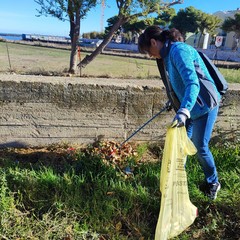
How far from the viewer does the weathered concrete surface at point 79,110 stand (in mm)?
3334

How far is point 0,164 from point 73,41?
21.4 ft

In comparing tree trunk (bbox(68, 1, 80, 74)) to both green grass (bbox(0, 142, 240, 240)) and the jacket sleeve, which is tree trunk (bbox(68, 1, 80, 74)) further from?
the jacket sleeve

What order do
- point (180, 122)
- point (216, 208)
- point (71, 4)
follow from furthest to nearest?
point (71, 4)
point (216, 208)
point (180, 122)

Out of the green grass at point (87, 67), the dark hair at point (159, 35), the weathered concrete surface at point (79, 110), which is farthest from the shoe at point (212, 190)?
the green grass at point (87, 67)

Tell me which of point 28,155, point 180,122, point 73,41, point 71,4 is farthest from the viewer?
point 73,41

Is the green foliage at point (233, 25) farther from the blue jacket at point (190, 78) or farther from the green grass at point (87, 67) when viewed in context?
the blue jacket at point (190, 78)

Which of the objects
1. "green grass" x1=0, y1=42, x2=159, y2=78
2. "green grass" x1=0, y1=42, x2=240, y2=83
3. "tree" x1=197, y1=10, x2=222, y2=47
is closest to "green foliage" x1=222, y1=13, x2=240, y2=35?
"tree" x1=197, y1=10, x2=222, y2=47

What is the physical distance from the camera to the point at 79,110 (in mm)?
Answer: 3486

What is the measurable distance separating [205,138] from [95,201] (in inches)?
45.8

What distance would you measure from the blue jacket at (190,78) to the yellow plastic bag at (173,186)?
0.27 meters

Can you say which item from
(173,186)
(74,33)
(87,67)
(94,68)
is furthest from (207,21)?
(173,186)

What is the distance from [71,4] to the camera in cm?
810

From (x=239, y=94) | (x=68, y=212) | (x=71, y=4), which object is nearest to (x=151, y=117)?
(x=239, y=94)

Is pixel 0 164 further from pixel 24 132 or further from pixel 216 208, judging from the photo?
pixel 216 208
